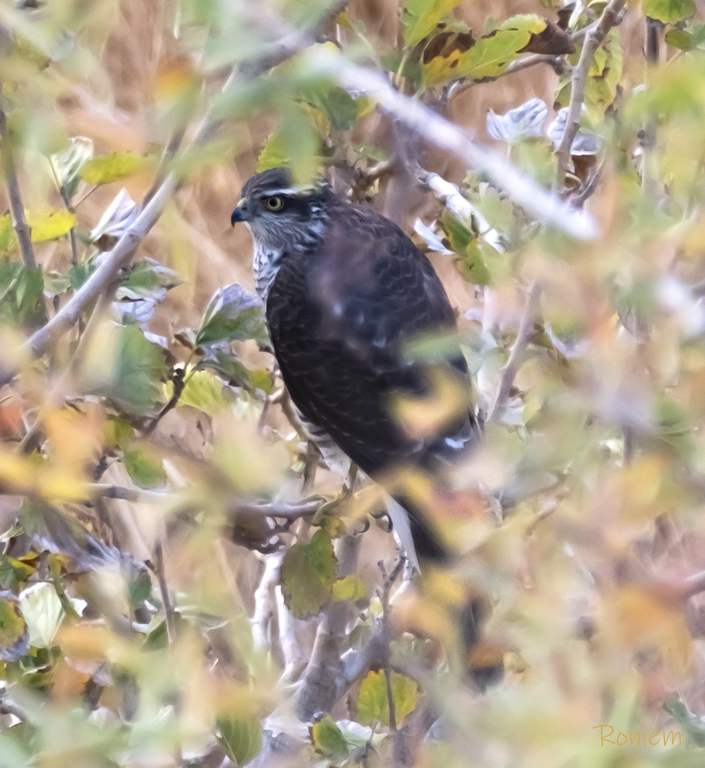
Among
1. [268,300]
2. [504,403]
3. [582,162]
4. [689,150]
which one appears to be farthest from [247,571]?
[689,150]

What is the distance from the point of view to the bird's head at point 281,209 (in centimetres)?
137

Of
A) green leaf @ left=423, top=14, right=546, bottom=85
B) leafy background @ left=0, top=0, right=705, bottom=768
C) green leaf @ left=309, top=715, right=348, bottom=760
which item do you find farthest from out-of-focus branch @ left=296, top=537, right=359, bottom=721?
green leaf @ left=423, top=14, right=546, bottom=85

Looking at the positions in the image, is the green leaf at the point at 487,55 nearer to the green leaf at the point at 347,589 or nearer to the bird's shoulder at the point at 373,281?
the bird's shoulder at the point at 373,281

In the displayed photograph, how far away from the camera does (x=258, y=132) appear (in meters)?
2.27

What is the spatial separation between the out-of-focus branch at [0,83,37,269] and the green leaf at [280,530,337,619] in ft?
1.33

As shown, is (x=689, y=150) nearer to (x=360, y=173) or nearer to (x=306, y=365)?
(x=360, y=173)

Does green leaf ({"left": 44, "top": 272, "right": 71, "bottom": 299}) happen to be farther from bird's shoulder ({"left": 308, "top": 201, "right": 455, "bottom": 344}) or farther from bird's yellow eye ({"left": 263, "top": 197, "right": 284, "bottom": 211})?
bird's yellow eye ({"left": 263, "top": 197, "right": 284, "bottom": 211})

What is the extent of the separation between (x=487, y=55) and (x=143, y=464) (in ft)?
1.78

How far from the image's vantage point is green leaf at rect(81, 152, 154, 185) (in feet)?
2.31

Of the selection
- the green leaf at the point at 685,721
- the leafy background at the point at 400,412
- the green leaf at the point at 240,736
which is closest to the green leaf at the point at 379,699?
the leafy background at the point at 400,412

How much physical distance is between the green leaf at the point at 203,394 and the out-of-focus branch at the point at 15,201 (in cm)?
23

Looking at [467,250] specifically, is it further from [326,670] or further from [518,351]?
[326,670]

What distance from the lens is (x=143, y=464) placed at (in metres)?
0.75

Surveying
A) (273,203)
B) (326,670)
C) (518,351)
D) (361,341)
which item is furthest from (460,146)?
(273,203)
